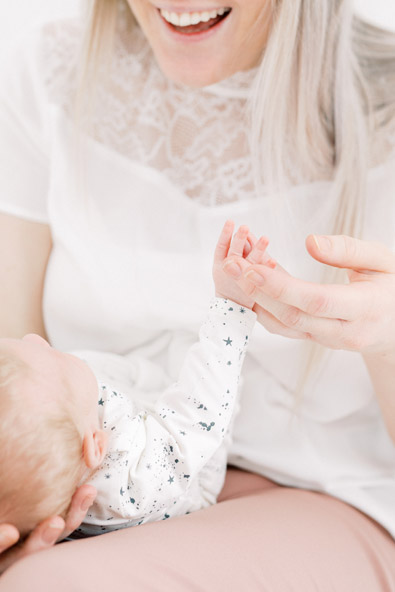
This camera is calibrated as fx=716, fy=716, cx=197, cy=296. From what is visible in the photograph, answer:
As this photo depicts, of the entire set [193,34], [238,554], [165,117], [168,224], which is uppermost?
[193,34]

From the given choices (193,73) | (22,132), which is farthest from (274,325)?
(22,132)

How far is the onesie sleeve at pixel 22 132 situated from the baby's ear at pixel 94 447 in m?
0.62

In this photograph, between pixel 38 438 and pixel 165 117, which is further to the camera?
pixel 165 117

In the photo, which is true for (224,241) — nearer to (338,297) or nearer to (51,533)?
(338,297)

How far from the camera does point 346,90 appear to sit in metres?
1.17

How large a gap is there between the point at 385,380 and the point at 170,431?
0.33 meters

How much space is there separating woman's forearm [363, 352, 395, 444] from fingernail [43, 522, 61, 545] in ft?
1.59

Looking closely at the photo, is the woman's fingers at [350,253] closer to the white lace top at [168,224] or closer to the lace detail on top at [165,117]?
the white lace top at [168,224]

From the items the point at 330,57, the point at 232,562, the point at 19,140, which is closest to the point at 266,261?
the point at 232,562

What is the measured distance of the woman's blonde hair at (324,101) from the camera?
1133 mm

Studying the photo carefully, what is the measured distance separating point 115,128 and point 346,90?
0.43 m

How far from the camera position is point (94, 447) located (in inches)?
33.6

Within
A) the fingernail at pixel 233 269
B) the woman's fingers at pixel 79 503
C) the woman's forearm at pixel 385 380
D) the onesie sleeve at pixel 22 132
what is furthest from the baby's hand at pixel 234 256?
the onesie sleeve at pixel 22 132

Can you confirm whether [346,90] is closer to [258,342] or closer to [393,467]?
[258,342]
